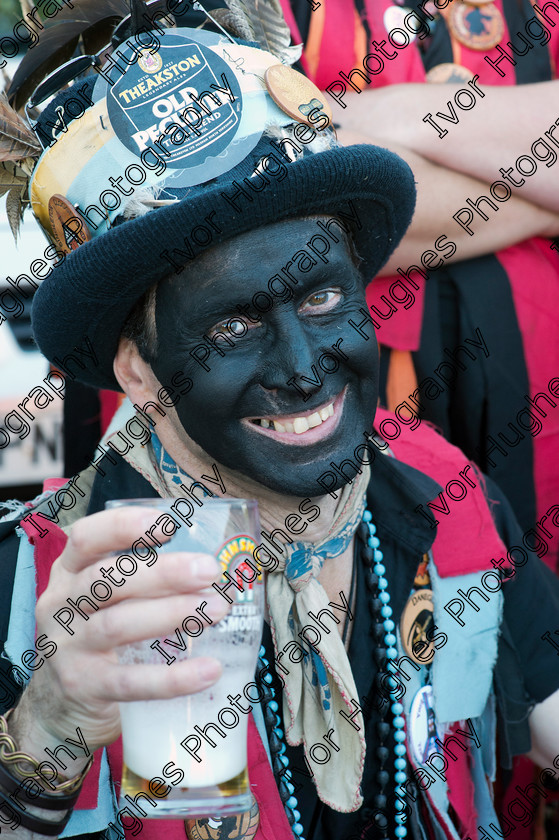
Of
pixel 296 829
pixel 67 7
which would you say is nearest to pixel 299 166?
pixel 67 7

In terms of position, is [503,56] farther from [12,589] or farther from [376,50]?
[12,589]

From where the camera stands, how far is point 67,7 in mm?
1949

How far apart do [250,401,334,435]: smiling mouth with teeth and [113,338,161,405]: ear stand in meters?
0.27

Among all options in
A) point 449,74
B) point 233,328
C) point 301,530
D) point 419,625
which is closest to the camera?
point 233,328

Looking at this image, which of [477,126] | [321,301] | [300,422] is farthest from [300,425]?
[477,126]

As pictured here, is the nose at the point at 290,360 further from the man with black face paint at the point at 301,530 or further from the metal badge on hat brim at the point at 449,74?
the metal badge on hat brim at the point at 449,74

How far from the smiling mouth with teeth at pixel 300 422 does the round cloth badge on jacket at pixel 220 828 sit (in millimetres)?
742

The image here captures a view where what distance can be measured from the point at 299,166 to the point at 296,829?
1370 millimetres

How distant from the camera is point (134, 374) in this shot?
1999mm

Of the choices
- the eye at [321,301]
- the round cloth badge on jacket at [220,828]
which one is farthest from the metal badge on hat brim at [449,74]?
the round cloth badge on jacket at [220,828]

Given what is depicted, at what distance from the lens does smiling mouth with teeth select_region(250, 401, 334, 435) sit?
5.89 ft

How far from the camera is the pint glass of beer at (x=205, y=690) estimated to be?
1.23 m

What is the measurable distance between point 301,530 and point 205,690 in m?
0.75

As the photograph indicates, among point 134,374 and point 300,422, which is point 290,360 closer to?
point 300,422
